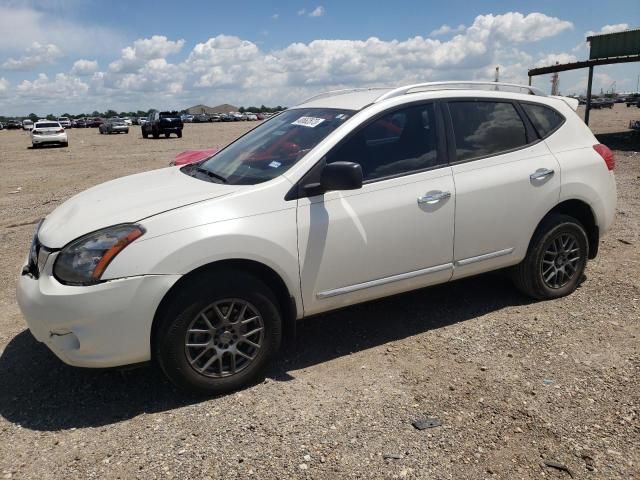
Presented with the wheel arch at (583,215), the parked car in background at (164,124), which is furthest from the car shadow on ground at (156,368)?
the parked car in background at (164,124)

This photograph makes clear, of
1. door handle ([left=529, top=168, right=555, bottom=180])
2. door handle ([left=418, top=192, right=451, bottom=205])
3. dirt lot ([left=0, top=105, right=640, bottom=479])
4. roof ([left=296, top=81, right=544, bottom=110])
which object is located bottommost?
dirt lot ([left=0, top=105, right=640, bottom=479])

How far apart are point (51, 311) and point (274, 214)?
54.0 inches

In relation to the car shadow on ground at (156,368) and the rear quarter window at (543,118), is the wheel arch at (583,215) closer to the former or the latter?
the rear quarter window at (543,118)

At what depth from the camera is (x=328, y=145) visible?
361 cm

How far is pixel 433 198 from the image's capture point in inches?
151

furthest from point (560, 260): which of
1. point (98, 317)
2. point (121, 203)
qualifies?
point (98, 317)

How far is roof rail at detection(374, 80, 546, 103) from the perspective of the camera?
398cm

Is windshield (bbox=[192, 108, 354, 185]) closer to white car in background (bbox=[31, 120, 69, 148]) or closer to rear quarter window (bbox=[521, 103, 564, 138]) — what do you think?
rear quarter window (bbox=[521, 103, 564, 138])

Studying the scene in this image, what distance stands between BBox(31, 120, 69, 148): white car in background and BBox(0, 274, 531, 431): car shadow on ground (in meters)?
27.0

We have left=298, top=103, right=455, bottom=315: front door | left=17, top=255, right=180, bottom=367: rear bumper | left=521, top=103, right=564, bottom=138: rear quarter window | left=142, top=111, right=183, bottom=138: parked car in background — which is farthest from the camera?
left=142, top=111, right=183, bottom=138: parked car in background

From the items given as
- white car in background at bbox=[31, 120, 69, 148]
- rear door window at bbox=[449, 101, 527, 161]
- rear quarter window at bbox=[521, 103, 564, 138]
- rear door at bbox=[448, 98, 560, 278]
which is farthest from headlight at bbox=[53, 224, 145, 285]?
white car in background at bbox=[31, 120, 69, 148]

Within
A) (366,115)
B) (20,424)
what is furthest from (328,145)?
(20,424)

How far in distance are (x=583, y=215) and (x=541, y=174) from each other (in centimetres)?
75

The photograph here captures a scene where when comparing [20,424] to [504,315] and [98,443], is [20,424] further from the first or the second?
[504,315]
